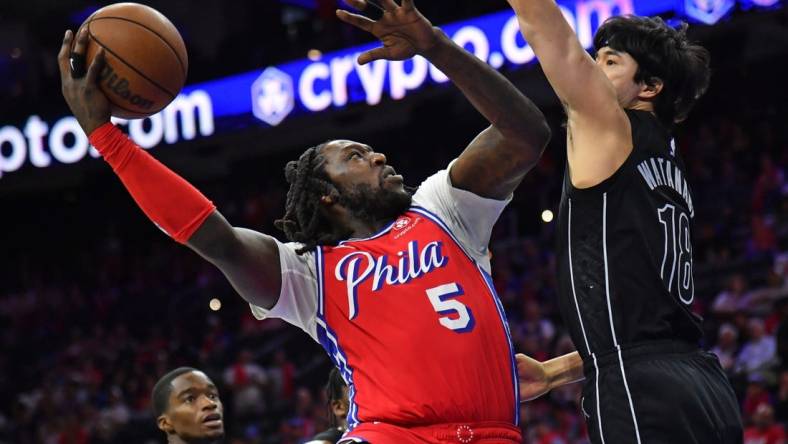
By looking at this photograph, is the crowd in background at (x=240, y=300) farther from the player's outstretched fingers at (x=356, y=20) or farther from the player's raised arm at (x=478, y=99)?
the player's outstretched fingers at (x=356, y=20)

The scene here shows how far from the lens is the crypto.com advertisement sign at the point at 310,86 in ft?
43.5

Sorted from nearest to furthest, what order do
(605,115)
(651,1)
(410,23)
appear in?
(605,115)
(410,23)
(651,1)

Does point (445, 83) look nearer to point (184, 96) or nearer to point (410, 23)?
point (184, 96)

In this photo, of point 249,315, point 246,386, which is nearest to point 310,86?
point 249,315

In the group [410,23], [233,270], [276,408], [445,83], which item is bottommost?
[276,408]

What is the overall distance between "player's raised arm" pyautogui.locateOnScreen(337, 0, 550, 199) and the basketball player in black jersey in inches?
15.5

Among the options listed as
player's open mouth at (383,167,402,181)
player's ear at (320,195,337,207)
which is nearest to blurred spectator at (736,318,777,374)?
player's open mouth at (383,167,402,181)

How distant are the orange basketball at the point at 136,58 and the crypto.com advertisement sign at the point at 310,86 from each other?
→ 9811 mm

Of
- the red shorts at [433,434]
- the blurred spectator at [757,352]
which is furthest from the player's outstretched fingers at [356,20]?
the blurred spectator at [757,352]

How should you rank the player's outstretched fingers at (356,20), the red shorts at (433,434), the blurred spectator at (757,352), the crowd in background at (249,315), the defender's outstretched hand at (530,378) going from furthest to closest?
the crowd in background at (249,315), the blurred spectator at (757,352), the defender's outstretched hand at (530,378), the red shorts at (433,434), the player's outstretched fingers at (356,20)

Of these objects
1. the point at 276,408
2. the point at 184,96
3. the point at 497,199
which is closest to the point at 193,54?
the point at 184,96

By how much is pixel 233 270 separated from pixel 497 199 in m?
0.94

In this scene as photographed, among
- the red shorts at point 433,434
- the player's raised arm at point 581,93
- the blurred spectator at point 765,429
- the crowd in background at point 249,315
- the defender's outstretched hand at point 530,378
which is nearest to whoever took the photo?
the player's raised arm at point 581,93

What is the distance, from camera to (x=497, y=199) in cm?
372
